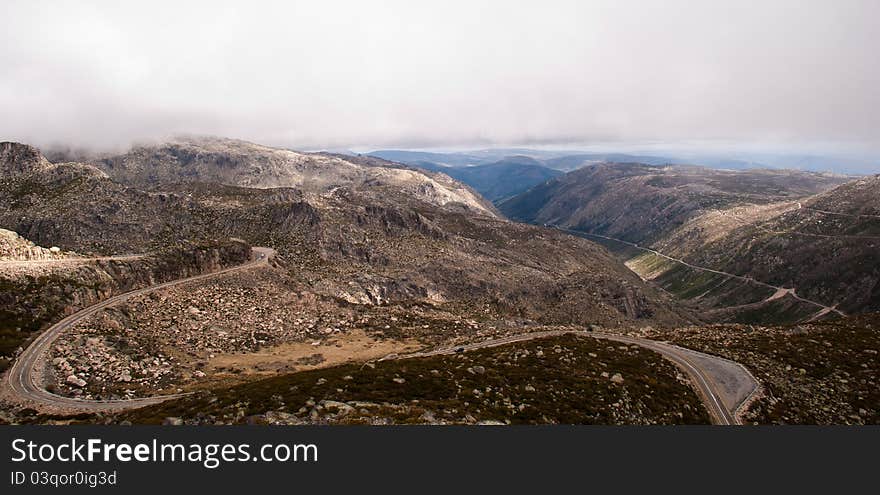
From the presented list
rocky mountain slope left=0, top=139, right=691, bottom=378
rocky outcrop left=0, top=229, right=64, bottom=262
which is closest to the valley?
rocky outcrop left=0, top=229, right=64, bottom=262

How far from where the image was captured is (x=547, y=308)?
178875 millimetres

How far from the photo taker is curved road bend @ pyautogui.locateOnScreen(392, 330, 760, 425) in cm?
5088

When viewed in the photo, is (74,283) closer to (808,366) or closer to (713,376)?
(713,376)

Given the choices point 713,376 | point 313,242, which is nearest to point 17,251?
point 313,242

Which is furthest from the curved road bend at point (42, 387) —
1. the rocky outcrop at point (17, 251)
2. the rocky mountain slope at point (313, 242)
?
the rocky mountain slope at point (313, 242)

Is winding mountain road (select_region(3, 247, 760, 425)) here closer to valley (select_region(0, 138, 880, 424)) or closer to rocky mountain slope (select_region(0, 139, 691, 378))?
valley (select_region(0, 138, 880, 424))

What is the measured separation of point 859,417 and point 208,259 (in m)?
122

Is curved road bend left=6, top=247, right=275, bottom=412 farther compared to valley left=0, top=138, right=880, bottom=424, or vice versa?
curved road bend left=6, top=247, right=275, bottom=412

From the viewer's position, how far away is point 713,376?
5959 cm

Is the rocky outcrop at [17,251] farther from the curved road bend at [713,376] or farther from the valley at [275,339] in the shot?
the curved road bend at [713,376]

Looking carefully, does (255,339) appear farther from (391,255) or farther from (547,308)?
(547,308)

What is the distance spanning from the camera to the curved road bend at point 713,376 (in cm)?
5088

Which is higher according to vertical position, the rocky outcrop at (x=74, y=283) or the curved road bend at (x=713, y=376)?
the rocky outcrop at (x=74, y=283)

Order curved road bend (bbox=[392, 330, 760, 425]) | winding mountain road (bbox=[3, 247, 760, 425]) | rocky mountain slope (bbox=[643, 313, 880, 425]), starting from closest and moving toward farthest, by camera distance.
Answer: winding mountain road (bbox=[3, 247, 760, 425])
curved road bend (bbox=[392, 330, 760, 425])
rocky mountain slope (bbox=[643, 313, 880, 425])
